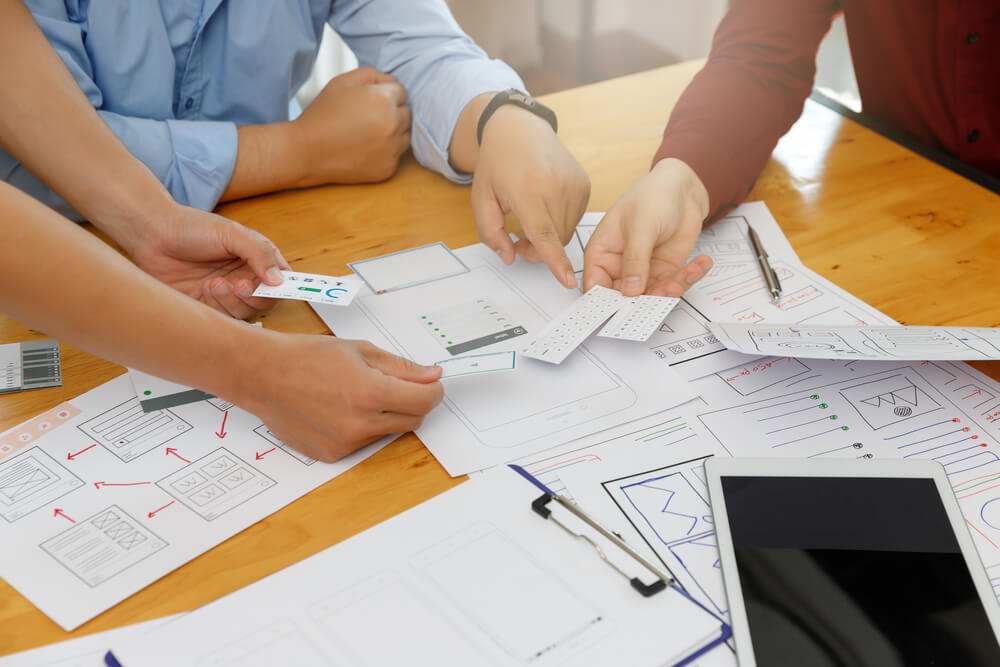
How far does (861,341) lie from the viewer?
2.31ft

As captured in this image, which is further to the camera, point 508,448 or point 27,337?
point 27,337

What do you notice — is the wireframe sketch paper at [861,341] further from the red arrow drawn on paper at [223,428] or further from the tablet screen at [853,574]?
the red arrow drawn on paper at [223,428]

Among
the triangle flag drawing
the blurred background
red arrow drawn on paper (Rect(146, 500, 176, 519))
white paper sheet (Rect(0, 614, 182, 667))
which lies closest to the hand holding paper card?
red arrow drawn on paper (Rect(146, 500, 176, 519))

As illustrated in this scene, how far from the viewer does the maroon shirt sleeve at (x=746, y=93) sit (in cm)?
99

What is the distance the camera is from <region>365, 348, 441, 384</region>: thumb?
2.21 feet

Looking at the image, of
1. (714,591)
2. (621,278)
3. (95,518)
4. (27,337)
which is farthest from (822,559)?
(27,337)

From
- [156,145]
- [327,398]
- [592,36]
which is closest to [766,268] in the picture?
[327,398]

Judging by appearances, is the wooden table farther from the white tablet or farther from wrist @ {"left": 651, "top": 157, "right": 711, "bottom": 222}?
the white tablet

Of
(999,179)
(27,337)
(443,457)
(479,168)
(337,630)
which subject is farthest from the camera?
(999,179)

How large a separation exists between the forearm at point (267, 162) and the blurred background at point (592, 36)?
1981mm

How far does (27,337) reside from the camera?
30.9 inches

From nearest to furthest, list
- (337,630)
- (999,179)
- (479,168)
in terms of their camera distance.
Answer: (337,630), (479,168), (999,179)

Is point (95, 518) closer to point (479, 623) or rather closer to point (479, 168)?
point (479, 623)

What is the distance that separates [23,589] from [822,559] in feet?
1.75
